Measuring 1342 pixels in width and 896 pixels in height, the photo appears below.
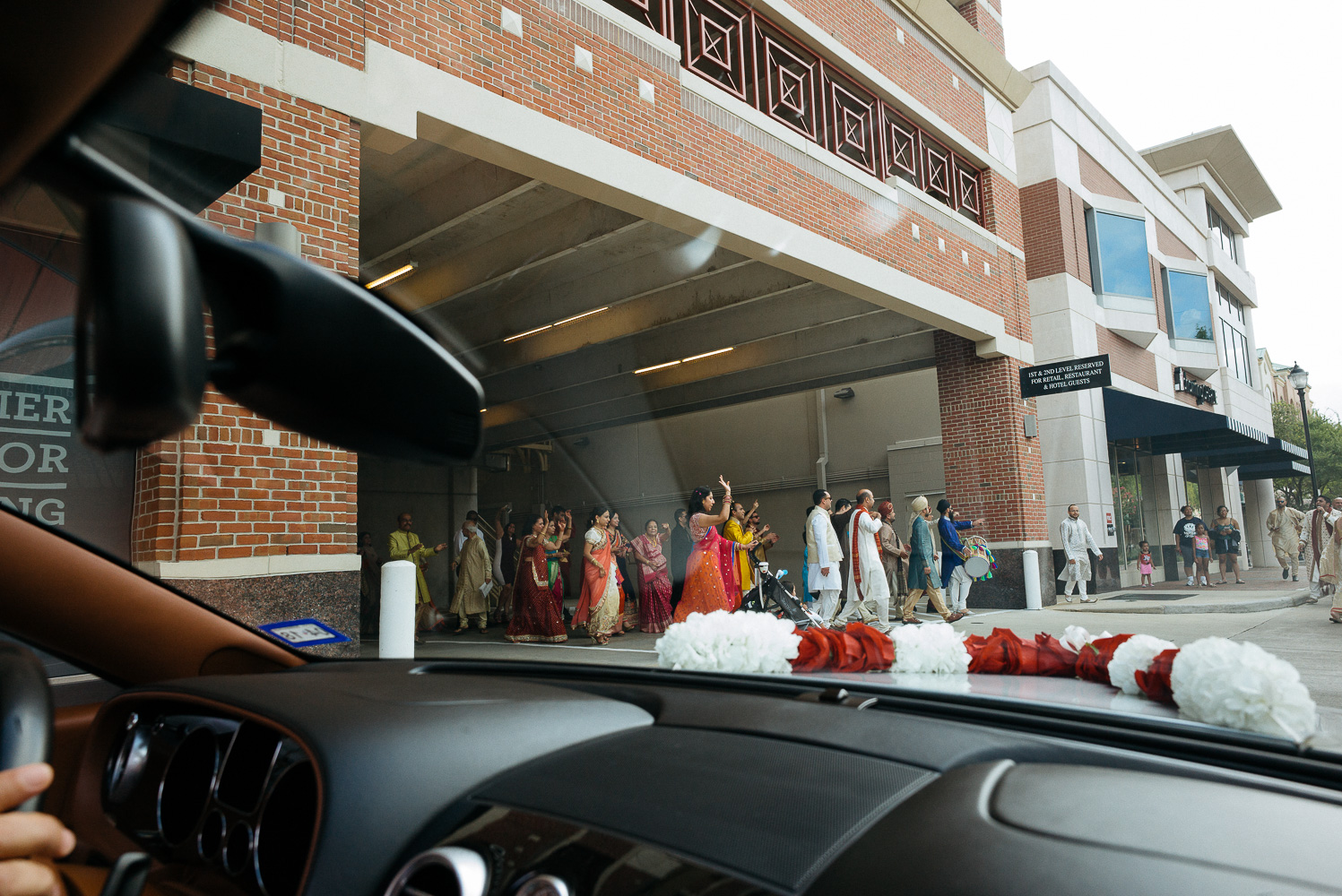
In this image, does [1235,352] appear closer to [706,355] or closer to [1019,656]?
[706,355]

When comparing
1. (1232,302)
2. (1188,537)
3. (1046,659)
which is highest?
(1232,302)

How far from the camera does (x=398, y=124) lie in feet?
19.3

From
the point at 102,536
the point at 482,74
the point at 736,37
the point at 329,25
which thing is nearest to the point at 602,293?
the point at 736,37

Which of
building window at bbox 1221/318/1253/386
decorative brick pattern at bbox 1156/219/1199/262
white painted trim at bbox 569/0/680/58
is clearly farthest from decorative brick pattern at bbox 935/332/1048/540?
white painted trim at bbox 569/0/680/58

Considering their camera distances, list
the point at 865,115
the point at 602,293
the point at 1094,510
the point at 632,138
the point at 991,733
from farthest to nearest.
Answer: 1. the point at 1094,510
2. the point at 602,293
3. the point at 865,115
4. the point at 632,138
5. the point at 991,733

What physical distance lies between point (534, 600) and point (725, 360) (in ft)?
26.6

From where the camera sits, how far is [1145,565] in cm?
1755

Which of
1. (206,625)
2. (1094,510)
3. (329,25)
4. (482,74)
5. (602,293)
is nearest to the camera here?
(206,625)

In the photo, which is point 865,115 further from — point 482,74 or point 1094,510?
point 1094,510

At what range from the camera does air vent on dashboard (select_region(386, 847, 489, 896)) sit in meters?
1.03

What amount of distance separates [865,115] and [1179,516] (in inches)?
572

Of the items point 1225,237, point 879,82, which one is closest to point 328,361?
point 1225,237

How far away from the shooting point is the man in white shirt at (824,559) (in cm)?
971

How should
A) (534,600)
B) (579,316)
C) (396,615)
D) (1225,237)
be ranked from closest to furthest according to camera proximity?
(1225,237)
(396,615)
(534,600)
(579,316)
